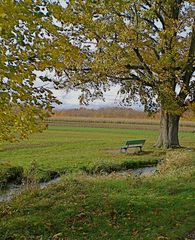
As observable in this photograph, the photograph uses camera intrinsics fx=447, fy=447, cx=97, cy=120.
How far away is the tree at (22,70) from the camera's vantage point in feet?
20.9

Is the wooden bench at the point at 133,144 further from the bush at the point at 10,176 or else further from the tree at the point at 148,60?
the bush at the point at 10,176

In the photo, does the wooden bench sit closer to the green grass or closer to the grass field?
the grass field

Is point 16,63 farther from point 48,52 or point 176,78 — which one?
point 176,78

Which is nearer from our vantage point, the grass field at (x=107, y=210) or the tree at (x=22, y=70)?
the tree at (x=22, y=70)

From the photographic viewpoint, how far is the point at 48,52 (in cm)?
735

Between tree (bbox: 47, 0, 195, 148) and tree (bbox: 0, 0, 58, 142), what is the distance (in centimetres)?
1579

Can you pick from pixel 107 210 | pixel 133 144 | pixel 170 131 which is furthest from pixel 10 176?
pixel 170 131

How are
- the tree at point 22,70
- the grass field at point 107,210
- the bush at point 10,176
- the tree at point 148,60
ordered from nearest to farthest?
the tree at point 22,70 < the grass field at point 107,210 < the bush at point 10,176 < the tree at point 148,60

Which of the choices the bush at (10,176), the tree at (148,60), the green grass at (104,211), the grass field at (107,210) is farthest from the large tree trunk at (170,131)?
the green grass at (104,211)

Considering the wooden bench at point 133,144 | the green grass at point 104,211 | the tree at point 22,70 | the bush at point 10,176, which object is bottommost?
the bush at point 10,176

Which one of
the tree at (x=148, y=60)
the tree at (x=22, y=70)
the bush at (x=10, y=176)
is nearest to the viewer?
the tree at (x=22, y=70)

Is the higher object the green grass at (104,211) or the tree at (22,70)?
the tree at (22,70)

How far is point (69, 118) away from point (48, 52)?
7102 cm

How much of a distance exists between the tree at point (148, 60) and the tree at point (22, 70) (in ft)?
51.8
